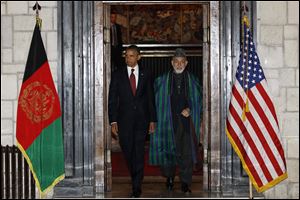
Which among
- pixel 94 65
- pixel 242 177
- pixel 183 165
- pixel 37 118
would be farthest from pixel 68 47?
pixel 242 177

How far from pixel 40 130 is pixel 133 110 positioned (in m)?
1.61

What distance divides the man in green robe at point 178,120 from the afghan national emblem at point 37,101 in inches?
80.3

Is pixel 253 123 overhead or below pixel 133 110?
below

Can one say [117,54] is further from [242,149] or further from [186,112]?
[242,149]

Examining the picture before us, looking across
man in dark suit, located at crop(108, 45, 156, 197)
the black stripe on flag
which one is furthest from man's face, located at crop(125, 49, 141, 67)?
the black stripe on flag

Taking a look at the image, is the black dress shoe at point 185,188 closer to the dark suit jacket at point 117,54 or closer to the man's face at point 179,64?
the man's face at point 179,64

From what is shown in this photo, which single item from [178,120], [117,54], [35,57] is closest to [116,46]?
[117,54]

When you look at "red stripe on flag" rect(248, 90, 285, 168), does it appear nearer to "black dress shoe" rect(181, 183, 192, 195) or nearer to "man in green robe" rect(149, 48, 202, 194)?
"man in green robe" rect(149, 48, 202, 194)

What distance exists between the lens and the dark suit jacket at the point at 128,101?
9391mm

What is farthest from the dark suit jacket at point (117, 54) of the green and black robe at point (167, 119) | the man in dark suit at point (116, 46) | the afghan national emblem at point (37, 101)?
the afghan national emblem at point (37, 101)

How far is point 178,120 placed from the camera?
9.77 meters

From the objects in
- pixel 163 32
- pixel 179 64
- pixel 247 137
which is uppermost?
pixel 163 32

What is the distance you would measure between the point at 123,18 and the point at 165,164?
554 cm

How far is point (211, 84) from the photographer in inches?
374
